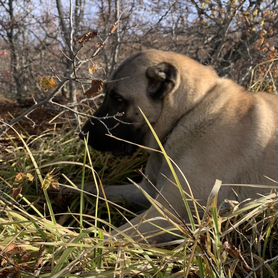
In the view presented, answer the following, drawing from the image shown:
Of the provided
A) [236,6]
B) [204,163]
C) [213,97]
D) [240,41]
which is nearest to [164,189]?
[204,163]

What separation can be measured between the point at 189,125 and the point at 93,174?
0.89 metres

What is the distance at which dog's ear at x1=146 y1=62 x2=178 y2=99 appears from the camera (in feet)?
11.0

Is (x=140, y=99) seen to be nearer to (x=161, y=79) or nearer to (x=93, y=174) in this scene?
(x=161, y=79)

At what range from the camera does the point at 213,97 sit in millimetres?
3361

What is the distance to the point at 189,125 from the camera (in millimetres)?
3271

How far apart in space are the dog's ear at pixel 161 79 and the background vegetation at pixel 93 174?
0.42 meters

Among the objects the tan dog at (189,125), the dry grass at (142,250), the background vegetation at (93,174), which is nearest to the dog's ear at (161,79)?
the tan dog at (189,125)

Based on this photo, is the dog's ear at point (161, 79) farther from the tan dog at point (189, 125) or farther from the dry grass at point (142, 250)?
the dry grass at point (142, 250)

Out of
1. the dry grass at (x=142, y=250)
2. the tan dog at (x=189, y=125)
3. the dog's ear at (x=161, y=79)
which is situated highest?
the dog's ear at (x=161, y=79)

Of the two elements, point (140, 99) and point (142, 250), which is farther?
point (140, 99)

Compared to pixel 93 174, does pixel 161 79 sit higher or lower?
higher

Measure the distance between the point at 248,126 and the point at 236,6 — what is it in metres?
2.39

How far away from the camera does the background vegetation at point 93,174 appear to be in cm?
227

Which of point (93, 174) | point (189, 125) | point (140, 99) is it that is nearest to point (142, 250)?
point (93, 174)
